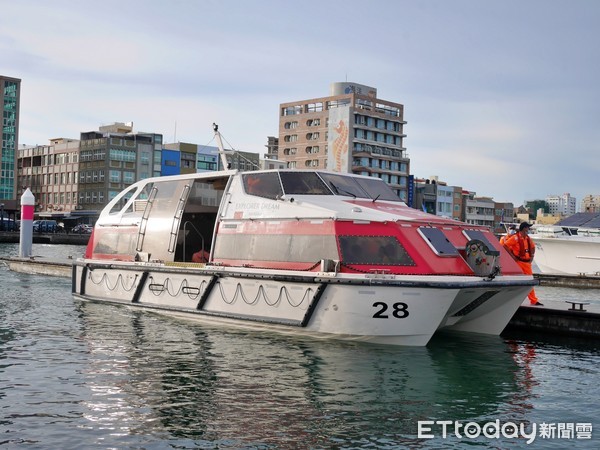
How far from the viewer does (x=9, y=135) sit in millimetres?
115062

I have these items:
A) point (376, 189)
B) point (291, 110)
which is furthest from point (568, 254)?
point (291, 110)

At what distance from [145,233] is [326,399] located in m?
9.71

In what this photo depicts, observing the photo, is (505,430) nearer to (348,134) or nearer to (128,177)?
(348,134)

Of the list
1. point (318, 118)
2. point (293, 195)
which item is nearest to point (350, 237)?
point (293, 195)

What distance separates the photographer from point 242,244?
16.0 meters

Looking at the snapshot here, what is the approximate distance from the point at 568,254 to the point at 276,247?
97.0ft

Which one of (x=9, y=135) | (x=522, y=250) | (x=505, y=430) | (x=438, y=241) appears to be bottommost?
(x=505, y=430)

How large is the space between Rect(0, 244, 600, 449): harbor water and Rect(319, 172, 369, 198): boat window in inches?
135

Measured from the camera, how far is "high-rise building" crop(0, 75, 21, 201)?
114 m

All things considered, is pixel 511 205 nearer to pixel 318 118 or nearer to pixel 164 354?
pixel 318 118

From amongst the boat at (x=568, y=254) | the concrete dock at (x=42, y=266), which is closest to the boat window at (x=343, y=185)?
the concrete dock at (x=42, y=266)

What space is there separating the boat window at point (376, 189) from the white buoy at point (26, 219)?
22.0 m

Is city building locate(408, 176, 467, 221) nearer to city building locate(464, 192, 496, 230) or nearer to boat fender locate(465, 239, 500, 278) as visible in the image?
city building locate(464, 192, 496, 230)

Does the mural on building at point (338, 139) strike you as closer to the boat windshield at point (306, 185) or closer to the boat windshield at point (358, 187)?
the boat windshield at point (358, 187)
